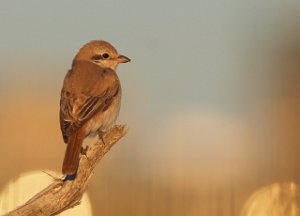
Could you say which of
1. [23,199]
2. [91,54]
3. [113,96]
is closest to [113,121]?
[113,96]

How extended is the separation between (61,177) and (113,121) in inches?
22.6

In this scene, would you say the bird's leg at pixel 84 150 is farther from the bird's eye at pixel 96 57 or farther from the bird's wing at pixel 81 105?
the bird's eye at pixel 96 57

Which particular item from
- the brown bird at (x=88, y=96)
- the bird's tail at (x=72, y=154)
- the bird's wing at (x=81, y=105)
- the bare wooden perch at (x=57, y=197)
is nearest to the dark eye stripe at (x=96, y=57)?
the brown bird at (x=88, y=96)

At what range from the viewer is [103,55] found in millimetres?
4207

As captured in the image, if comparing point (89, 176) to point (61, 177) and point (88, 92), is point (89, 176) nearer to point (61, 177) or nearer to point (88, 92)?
point (61, 177)

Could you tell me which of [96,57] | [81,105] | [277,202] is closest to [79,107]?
[81,105]

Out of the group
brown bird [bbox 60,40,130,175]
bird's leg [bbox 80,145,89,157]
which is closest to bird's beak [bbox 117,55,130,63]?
brown bird [bbox 60,40,130,175]

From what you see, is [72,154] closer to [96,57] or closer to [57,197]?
[57,197]

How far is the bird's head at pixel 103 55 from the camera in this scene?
4.20 meters

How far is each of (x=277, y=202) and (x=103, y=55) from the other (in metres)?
2.04

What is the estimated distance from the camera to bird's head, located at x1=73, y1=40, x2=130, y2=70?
420cm

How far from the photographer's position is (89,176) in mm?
3588

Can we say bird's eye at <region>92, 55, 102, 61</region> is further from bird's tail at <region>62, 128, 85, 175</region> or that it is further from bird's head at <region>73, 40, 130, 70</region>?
bird's tail at <region>62, 128, 85, 175</region>

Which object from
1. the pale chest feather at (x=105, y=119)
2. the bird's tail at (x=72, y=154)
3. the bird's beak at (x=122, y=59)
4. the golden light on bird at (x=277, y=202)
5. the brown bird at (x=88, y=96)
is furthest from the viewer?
the golden light on bird at (x=277, y=202)
